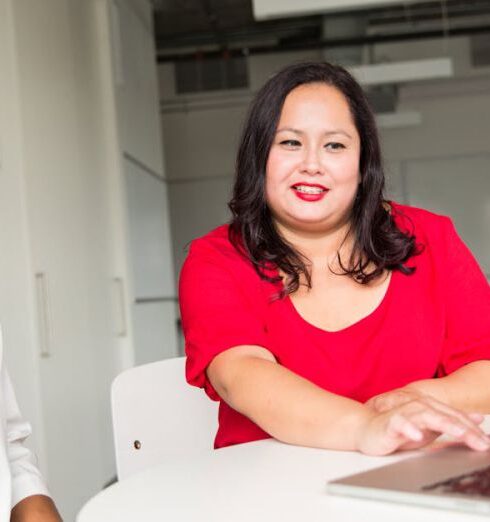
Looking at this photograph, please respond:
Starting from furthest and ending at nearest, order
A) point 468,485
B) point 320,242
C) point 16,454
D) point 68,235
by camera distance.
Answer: point 68,235, point 320,242, point 16,454, point 468,485

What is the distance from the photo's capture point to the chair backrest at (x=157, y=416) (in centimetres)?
188

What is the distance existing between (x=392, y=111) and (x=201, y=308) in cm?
828

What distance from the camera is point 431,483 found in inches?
38.9

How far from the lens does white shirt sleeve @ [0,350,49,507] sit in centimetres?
137

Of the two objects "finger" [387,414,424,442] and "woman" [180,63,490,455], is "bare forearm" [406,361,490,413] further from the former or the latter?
"finger" [387,414,424,442]

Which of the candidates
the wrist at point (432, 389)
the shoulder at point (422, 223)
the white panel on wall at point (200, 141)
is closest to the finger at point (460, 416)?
the wrist at point (432, 389)

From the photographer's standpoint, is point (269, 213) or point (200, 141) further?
point (200, 141)

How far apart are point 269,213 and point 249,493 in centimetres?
100

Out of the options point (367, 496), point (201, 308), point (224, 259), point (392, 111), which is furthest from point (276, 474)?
point (392, 111)

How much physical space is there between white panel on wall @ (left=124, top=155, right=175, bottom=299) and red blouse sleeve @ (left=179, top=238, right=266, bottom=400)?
3615 mm

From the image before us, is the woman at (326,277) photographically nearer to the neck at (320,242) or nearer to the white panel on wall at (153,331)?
the neck at (320,242)

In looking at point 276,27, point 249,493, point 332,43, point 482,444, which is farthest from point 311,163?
point 276,27

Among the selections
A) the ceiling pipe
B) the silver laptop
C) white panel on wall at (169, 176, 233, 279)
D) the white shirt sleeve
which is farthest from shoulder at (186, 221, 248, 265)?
white panel on wall at (169, 176, 233, 279)

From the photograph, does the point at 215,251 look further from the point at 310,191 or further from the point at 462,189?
the point at 462,189
